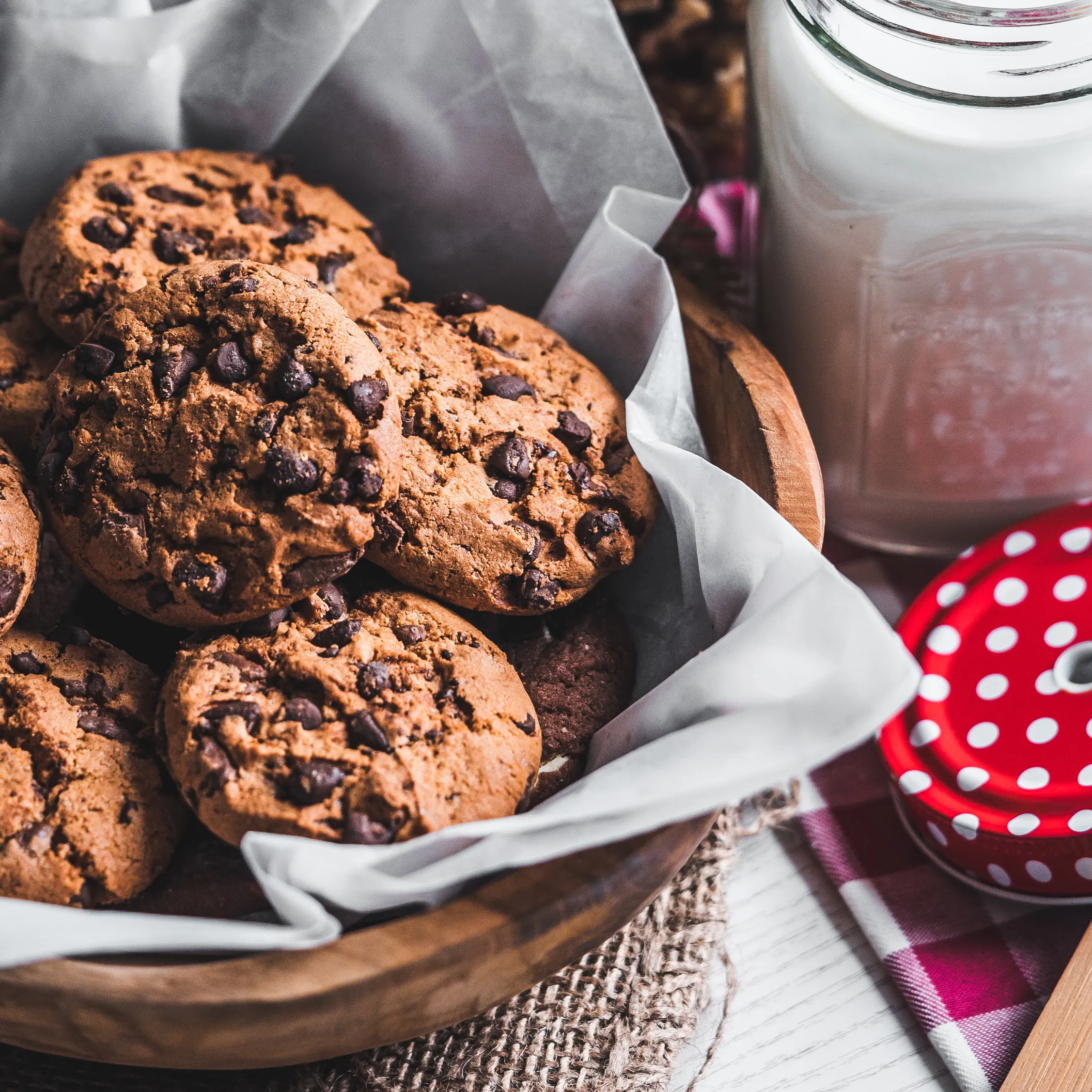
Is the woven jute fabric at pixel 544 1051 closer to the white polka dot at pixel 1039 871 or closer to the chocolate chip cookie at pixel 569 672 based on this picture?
the chocolate chip cookie at pixel 569 672

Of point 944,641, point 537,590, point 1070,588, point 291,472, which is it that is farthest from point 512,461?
point 1070,588

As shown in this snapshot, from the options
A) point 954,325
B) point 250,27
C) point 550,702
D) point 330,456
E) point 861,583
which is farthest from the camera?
point 861,583

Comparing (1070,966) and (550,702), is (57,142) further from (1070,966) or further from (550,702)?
(1070,966)

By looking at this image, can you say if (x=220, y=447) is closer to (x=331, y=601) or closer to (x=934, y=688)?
(x=331, y=601)

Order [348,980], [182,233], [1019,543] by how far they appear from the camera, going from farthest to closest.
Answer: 1. [1019,543]
2. [182,233]
3. [348,980]

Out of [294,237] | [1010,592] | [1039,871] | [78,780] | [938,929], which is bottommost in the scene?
[938,929]

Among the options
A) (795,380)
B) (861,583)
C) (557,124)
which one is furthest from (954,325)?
(557,124)
